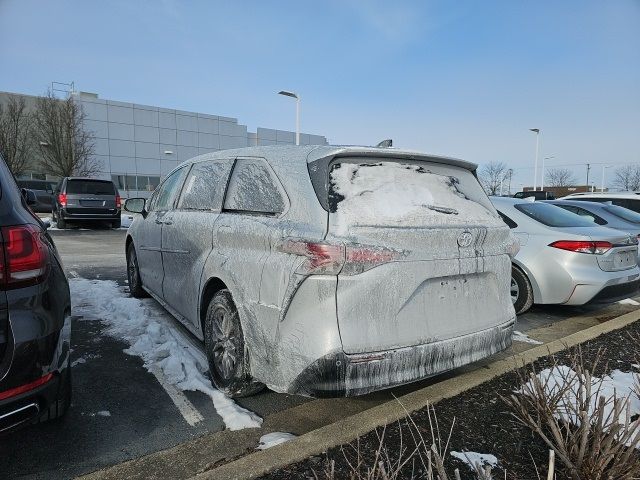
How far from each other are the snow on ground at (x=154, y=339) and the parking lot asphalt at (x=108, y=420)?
8 centimetres

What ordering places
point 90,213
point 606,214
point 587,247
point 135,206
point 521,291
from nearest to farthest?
point 587,247
point 521,291
point 135,206
point 606,214
point 90,213

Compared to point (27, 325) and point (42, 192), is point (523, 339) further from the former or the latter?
point (42, 192)

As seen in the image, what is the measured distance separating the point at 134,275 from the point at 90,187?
11699 millimetres

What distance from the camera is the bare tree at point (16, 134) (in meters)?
29.8

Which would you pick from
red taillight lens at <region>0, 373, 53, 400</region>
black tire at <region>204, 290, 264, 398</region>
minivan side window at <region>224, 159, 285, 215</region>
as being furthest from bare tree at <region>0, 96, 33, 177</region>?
red taillight lens at <region>0, 373, 53, 400</region>

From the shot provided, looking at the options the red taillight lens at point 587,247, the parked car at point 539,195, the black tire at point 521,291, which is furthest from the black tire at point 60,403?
the parked car at point 539,195

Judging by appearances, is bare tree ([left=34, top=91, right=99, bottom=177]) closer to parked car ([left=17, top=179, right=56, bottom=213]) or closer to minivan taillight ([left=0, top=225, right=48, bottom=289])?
parked car ([left=17, top=179, right=56, bottom=213])

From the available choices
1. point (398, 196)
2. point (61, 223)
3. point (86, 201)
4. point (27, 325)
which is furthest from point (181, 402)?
point (61, 223)

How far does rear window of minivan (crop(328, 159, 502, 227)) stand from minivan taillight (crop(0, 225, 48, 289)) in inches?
56.6

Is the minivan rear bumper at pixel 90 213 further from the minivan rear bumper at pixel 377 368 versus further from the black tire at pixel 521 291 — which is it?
the minivan rear bumper at pixel 377 368

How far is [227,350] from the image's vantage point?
2.89 m

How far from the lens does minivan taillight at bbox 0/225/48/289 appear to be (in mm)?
1897

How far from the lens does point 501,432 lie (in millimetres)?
2453

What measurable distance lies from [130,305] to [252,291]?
3.13 metres
